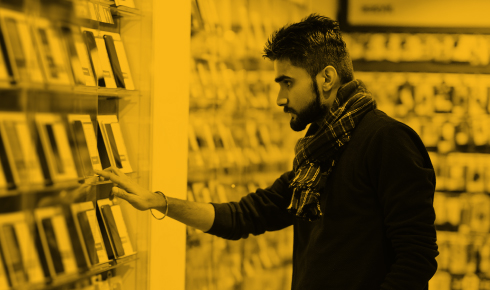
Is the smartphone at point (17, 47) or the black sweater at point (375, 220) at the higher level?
the smartphone at point (17, 47)

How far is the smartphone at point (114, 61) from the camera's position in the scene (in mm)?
2656

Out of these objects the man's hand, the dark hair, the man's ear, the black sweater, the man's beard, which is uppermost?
the dark hair

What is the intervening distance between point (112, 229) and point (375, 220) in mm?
1369

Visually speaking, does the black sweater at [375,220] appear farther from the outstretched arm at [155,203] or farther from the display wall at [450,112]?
the display wall at [450,112]

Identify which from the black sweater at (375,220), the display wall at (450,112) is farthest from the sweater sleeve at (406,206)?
the display wall at (450,112)

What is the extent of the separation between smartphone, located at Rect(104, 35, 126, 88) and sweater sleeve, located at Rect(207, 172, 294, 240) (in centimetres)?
97

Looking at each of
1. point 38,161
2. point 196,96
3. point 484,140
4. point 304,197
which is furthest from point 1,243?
point 484,140

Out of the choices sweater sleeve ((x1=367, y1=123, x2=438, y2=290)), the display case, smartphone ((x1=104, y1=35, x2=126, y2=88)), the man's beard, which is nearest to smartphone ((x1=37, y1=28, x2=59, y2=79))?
the display case

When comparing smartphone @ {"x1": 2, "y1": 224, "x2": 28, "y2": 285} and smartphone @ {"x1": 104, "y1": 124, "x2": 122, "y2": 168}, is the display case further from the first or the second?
smartphone @ {"x1": 104, "y1": 124, "x2": 122, "y2": 168}

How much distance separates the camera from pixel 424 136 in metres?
4.45

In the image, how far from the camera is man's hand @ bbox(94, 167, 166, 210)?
182 centimetres

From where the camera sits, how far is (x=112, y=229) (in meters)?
2.55

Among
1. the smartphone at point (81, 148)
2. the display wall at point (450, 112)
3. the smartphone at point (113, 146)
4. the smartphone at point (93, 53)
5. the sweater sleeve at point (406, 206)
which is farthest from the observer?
the display wall at point (450, 112)

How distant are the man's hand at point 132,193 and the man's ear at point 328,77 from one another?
27.8 inches
